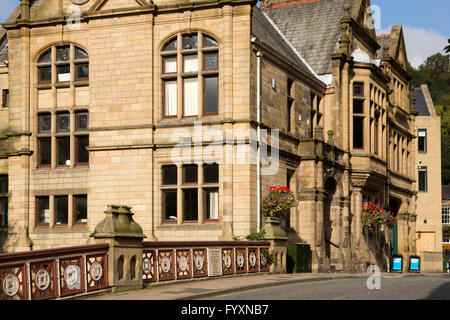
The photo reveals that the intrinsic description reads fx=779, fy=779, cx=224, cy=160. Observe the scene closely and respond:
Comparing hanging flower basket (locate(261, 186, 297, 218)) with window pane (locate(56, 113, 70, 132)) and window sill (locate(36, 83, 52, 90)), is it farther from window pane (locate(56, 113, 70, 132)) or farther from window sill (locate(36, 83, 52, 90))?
window sill (locate(36, 83, 52, 90))

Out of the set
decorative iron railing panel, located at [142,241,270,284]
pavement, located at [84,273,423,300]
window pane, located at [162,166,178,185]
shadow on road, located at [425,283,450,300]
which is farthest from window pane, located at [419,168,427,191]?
shadow on road, located at [425,283,450,300]

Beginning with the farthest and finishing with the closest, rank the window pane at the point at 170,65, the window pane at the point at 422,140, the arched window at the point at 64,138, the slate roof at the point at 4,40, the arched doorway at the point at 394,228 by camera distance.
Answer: the window pane at the point at 422,140, the arched doorway at the point at 394,228, the slate roof at the point at 4,40, the arched window at the point at 64,138, the window pane at the point at 170,65

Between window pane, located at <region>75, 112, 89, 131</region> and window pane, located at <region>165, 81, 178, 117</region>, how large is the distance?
350cm

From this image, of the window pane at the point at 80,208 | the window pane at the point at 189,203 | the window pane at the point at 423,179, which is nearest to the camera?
the window pane at the point at 189,203

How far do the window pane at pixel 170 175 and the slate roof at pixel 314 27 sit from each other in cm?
1116

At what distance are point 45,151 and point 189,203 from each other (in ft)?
22.1

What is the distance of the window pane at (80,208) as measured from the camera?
100ft

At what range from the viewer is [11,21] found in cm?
3216

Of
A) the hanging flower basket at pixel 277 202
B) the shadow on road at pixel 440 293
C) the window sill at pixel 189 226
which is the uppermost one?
the hanging flower basket at pixel 277 202

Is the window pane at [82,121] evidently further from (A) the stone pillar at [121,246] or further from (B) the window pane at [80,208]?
(A) the stone pillar at [121,246]

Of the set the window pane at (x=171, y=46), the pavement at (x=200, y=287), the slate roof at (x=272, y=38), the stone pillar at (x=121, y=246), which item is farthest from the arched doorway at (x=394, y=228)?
the stone pillar at (x=121, y=246)

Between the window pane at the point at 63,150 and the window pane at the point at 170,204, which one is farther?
the window pane at the point at 63,150
